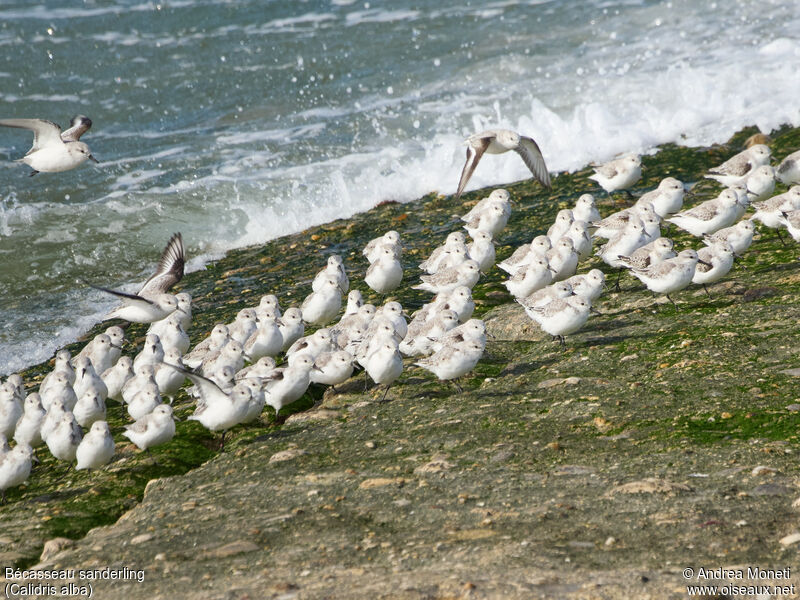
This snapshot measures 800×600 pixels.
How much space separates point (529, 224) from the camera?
13.9 m

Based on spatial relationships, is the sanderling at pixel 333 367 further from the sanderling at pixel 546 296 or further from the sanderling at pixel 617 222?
the sanderling at pixel 617 222

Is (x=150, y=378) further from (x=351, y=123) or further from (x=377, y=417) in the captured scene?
(x=351, y=123)

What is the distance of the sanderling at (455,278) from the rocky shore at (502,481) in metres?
0.46

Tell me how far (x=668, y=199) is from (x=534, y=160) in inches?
107

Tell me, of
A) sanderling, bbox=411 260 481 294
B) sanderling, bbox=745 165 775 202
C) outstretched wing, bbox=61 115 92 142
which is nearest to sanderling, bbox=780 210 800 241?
sanderling, bbox=745 165 775 202

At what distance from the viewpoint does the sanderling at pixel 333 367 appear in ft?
29.4

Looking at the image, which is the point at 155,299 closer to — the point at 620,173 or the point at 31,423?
the point at 31,423

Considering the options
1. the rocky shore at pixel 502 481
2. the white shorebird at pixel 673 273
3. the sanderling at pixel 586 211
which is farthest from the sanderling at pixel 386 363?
the sanderling at pixel 586 211

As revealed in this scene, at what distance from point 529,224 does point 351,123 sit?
810 centimetres

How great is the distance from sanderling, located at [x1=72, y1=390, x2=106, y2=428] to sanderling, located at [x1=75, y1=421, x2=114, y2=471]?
1.03 meters

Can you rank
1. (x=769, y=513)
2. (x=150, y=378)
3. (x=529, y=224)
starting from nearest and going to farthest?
(x=769, y=513) → (x=150, y=378) → (x=529, y=224)

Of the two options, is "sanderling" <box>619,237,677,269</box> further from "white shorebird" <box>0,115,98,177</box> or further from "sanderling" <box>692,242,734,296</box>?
"white shorebird" <box>0,115,98,177</box>

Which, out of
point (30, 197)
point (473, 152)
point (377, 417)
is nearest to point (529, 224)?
point (473, 152)

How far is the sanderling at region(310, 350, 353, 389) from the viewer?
8969mm
